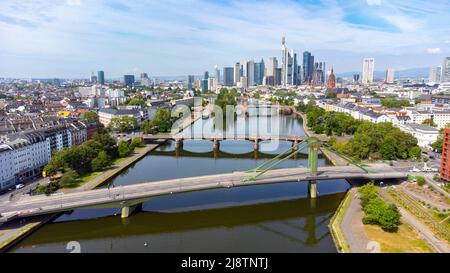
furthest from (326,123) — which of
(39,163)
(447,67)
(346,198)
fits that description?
(447,67)

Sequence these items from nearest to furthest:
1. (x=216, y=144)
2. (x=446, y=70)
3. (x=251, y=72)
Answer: (x=216, y=144)
(x=446, y=70)
(x=251, y=72)

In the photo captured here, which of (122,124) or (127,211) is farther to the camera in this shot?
(122,124)

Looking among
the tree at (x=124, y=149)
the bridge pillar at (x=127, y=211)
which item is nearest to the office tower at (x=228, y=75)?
the tree at (x=124, y=149)

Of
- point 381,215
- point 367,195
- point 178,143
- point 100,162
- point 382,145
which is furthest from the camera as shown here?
point 178,143

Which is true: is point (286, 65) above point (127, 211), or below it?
above

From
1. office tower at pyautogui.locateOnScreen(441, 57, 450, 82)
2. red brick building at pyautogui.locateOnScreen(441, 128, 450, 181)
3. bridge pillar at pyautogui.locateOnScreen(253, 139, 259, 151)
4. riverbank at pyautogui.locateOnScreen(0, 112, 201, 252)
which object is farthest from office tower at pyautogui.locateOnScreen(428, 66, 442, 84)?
riverbank at pyautogui.locateOnScreen(0, 112, 201, 252)

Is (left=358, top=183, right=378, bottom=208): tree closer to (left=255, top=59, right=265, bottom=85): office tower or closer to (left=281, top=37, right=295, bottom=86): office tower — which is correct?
(left=281, top=37, right=295, bottom=86): office tower

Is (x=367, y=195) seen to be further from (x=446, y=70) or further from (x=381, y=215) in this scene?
(x=446, y=70)

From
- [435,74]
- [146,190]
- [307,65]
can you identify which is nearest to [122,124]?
[146,190]

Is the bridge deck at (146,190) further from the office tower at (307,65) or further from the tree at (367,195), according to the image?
the office tower at (307,65)
